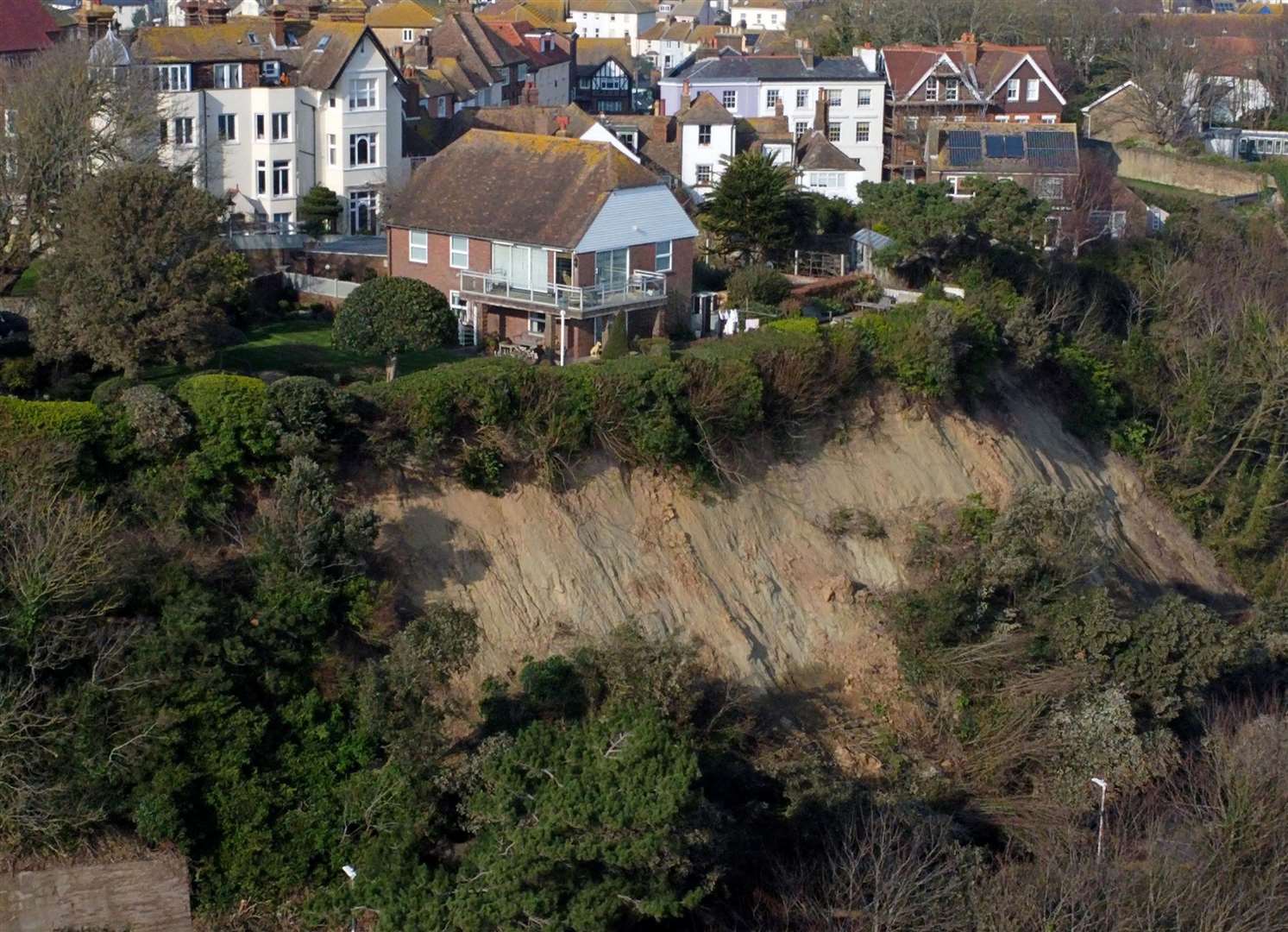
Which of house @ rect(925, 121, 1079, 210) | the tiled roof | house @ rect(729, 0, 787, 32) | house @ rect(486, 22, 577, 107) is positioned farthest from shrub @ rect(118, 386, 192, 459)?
house @ rect(729, 0, 787, 32)

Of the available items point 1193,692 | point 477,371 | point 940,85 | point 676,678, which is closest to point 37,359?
point 477,371

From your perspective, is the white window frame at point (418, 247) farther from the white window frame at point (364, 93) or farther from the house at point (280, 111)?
the white window frame at point (364, 93)

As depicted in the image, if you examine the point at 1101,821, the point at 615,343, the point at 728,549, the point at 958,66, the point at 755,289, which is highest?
the point at 958,66

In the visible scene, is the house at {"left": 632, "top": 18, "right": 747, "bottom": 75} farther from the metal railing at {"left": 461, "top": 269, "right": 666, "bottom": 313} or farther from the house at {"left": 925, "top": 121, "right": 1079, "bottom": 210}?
the metal railing at {"left": 461, "top": 269, "right": 666, "bottom": 313}

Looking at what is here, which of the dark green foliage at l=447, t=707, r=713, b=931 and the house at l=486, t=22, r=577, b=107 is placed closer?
the dark green foliage at l=447, t=707, r=713, b=931

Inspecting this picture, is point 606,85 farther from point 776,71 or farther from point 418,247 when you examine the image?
point 418,247

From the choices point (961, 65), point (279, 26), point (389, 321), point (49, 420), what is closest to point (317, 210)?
point (279, 26)
